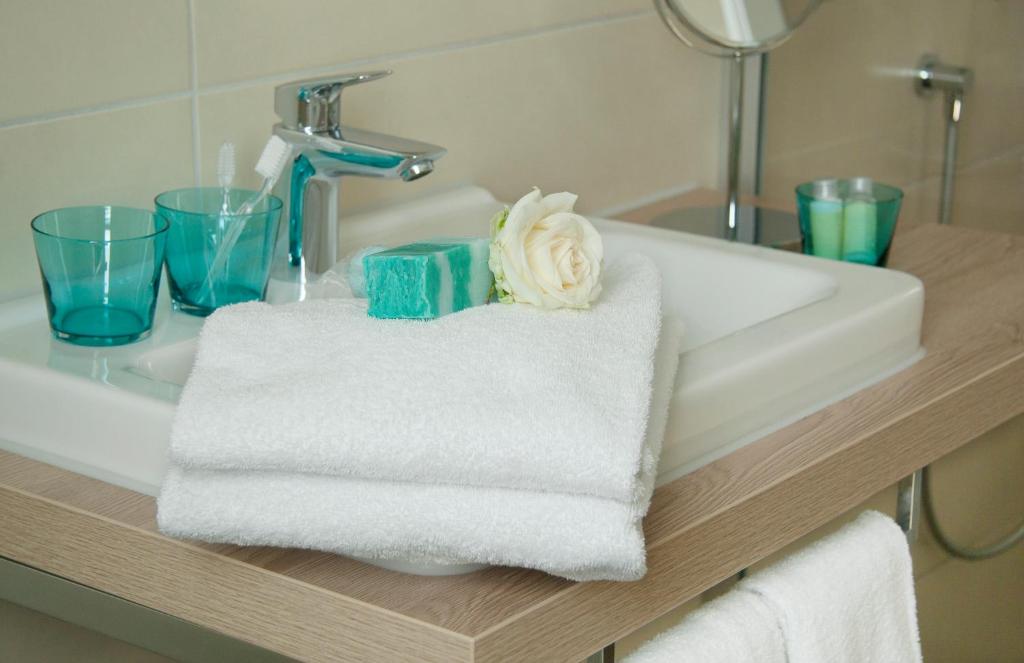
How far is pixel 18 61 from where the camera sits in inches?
36.6

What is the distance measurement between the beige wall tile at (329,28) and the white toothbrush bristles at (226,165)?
0.08 m

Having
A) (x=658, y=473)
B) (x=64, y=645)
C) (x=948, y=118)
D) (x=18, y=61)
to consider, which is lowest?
(x=64, y=645)

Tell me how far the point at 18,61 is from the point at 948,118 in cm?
108

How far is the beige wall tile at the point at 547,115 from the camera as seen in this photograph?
1207mm

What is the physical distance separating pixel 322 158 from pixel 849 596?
0.49 meters

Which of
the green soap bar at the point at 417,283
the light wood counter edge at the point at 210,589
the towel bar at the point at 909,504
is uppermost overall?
the green soap bar at the point at 417,283

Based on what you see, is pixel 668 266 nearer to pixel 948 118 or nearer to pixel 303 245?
pixel 303 245

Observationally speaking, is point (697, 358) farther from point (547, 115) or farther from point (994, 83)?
point (994, 83)

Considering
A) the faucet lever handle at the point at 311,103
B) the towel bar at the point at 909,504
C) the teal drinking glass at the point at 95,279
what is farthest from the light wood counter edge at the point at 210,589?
the towel bar at the point at 909,504

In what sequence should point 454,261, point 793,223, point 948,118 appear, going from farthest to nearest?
point 948,118
point 793,223
point 454,261

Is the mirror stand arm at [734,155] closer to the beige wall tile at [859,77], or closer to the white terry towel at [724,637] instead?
the beige wall tile at [859,77]

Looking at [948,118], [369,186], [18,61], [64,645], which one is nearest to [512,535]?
[64,645]

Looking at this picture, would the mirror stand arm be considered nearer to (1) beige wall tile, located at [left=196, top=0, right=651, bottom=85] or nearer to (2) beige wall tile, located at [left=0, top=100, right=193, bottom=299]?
(1) beige wall tile, located at [left=196, top=0, right=651, bottom=85]

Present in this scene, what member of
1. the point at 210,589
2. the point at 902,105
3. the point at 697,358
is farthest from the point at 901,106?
the point at 210,589
